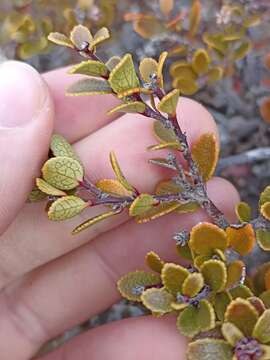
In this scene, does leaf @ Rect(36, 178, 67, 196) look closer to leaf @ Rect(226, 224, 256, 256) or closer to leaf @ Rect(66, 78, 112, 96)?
leaf @ Rect(66, 78, 112, 96)

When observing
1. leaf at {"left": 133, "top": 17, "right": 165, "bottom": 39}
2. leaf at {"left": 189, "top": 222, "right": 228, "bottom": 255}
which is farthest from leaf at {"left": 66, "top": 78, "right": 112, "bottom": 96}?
leaf at {"left": 133, "top": 17, "right": 165, "bottom": 39}

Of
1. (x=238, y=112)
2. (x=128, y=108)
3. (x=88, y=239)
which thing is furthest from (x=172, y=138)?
(x=238, y=112)

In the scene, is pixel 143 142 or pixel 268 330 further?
pixel 143 142

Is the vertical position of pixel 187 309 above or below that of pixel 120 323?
above

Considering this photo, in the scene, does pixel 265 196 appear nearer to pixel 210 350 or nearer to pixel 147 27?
pixel 210 350

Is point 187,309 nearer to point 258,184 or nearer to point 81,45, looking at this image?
point 81,45
